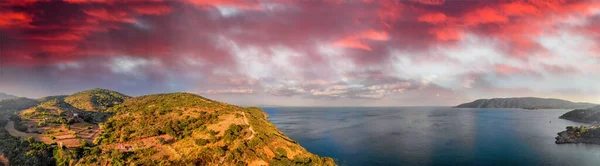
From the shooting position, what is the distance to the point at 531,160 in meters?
74.6

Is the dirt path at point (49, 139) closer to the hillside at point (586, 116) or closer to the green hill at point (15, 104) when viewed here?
the green hill at point (15, 104)

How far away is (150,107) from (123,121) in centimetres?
1193

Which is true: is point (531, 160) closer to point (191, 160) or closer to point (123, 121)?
point (191, 160)

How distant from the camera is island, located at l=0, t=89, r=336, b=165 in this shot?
51000 millimetres

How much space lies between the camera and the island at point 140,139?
51.0 m

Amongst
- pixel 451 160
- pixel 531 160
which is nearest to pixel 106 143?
pixel 451 160

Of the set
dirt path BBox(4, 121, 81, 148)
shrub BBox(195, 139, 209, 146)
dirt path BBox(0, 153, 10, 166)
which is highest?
dirt path BBox(4, 121, 81, 148)

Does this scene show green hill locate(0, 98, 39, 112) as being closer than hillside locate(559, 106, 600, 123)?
Yes

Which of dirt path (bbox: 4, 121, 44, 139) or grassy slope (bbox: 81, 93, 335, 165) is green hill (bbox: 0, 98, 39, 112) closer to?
dirt path (bbox: 4, 121, 44, 139)

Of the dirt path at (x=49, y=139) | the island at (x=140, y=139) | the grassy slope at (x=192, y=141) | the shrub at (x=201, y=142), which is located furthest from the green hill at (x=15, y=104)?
the shrub at (x=201, y=142)

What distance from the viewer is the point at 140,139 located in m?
62.7

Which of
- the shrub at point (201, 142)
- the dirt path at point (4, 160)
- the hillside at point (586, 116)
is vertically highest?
the hillside at point (586, 116)

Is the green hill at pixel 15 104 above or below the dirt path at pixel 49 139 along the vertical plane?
above

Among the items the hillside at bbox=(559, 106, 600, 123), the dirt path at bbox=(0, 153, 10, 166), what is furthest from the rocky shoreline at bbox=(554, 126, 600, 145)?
the dirt path at bbox=(0, 153, 10, 166)
